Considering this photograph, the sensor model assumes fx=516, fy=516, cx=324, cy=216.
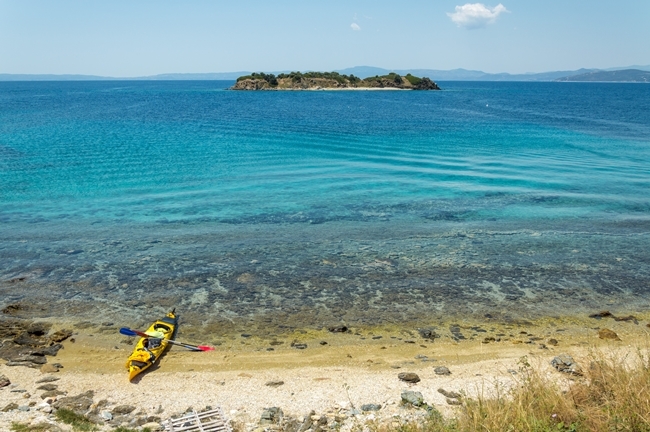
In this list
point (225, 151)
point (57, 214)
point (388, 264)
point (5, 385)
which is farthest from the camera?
point (225, 151)

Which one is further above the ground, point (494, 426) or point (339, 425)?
point (494, 426)

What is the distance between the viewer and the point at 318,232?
25.3 m

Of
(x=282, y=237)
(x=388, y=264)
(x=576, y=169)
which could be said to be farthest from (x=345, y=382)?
(x=576, y=169)

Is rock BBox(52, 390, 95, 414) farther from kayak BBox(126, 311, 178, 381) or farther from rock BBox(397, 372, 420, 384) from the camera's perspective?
rock BBox(397, 372, 420, 384)

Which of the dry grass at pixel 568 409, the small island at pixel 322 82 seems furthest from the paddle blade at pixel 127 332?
the small island at pixel 322 82

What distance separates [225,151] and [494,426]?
39931mm

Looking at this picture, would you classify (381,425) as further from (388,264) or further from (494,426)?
(388,264)

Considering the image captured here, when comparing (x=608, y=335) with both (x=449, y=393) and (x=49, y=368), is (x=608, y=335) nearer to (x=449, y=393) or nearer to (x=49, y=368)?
(x=449, y=393)

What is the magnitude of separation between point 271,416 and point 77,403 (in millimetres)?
4819

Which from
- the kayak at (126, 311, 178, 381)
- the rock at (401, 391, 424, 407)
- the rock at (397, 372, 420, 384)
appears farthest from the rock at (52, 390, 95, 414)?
the rock at (397, 372, 420, 384)

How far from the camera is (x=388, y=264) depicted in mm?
21594

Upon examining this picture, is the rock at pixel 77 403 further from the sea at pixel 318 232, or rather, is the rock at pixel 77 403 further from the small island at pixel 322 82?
the small island at pixel 322 82

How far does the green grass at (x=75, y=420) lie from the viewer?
37.4 ft

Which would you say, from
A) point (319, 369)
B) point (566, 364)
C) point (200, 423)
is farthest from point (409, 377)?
point (200, 423)
